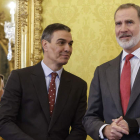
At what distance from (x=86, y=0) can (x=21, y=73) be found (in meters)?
1.44

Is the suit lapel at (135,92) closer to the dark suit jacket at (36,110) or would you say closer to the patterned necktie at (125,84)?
the patterned necktie at (125,84)

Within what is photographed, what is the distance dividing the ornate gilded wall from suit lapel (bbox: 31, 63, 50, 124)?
0.91 m

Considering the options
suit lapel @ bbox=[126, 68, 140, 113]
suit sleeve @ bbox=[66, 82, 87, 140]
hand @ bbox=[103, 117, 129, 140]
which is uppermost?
suit lapel @ bbox=[126, 68, 140, 113]

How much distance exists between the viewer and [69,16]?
3.42 metres

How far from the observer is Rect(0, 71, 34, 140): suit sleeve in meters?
2.28

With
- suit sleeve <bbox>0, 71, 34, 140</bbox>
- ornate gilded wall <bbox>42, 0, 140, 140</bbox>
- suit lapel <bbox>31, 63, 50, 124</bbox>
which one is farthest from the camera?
ornate gilded wall <bbox>42, 0, 140, 140</bbox>

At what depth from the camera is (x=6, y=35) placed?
3.38m

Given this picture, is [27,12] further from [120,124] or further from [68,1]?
[120,124]

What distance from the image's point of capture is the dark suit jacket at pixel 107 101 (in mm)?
1889

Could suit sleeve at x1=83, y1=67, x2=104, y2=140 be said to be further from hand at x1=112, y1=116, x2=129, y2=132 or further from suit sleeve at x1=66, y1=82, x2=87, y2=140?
suit sleeve at x1=66, y1=82, x2=87, y2=140

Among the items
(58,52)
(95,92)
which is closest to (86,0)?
(58,52)

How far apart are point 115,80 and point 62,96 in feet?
2.11

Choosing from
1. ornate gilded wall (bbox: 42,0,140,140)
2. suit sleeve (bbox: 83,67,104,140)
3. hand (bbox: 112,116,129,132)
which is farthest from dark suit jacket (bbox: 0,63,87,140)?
ornate gilded wall (bbox: 42,0,140,140)

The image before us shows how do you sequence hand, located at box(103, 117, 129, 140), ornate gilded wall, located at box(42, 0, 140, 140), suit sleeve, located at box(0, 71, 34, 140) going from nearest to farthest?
hand, located at box(103, 117, 129, 140) < suit sleeve, located at box(0, 71, 34, 140) < ornate gilded wall, located at box(42, 0, 140, 140)
